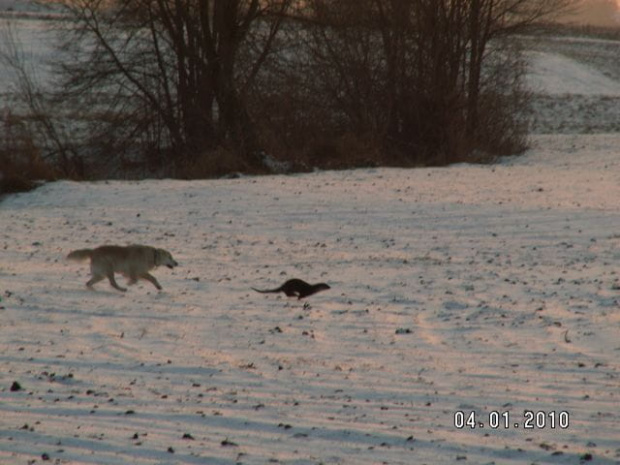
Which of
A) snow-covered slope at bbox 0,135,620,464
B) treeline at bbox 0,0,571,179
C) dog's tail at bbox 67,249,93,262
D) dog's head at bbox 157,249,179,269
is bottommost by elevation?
snow-covered slope at bbox 0,135,620,464

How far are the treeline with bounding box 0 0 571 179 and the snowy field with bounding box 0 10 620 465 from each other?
10028 millimetres

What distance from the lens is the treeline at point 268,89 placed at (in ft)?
102

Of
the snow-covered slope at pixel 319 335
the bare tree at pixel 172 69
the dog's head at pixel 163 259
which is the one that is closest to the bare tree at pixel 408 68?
the bare tree at pixel 172 69

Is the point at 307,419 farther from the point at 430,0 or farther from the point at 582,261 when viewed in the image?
the point at 430,0

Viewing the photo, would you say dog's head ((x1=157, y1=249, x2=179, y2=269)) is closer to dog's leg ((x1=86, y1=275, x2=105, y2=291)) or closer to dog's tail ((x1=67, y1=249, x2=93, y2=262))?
dog's leg ((x1=86, y1=275, x2=105, y2=291))

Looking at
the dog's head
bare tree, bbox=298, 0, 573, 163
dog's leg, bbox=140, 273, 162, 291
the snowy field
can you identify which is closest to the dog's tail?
the snowy field

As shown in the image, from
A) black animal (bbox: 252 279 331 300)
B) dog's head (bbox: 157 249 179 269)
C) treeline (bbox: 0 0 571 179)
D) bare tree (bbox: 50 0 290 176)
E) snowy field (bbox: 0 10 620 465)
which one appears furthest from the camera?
bare tree (bbox: 50 0 290 176)

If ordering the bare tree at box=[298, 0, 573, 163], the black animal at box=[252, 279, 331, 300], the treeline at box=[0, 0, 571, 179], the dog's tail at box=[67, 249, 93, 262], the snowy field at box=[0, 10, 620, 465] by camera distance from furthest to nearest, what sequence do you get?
the bare tree at box=[298, 0, 573, 163] → the treeline at box=[0, 0, 571, 179] → the dog's tail at box=[67, 249, 93, 262] → the black animal at box=[252, 279, 331, 300] → the snowy field at box=[0, 10, 620, 465]

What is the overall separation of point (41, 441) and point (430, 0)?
29.5 metres

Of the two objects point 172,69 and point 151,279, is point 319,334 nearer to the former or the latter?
point 151,279

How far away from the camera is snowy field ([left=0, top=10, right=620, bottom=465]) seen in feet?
21.7

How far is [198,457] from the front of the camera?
6168 mm

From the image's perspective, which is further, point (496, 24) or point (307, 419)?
A: point (496, 24)

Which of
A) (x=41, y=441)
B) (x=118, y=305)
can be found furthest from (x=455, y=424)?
(x=118, y=305)
